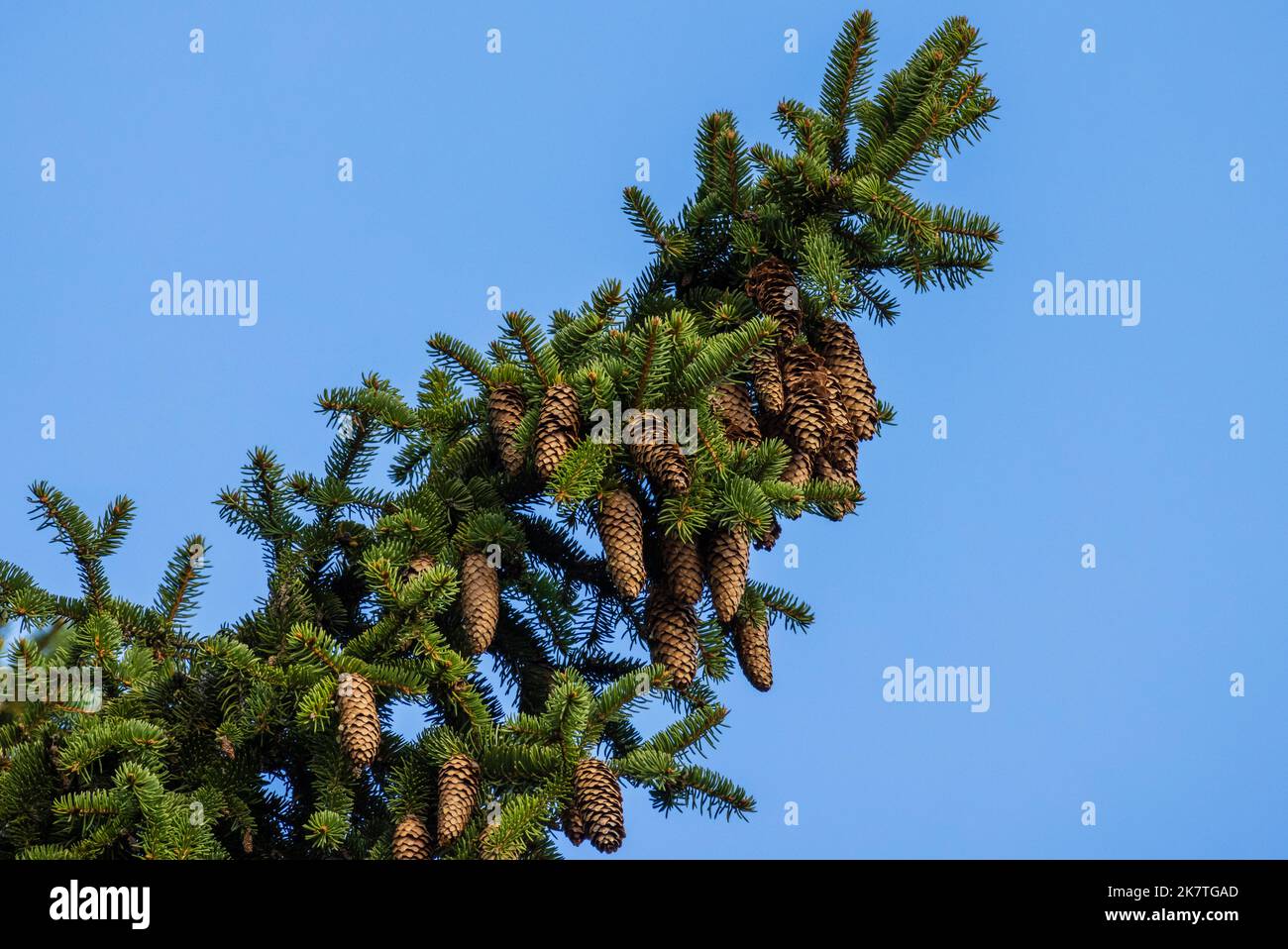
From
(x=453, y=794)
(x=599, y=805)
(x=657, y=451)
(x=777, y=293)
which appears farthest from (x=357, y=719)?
(x=777, y=293)

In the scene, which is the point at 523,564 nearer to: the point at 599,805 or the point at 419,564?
the point at 419,564

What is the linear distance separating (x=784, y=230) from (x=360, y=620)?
7.12 feet

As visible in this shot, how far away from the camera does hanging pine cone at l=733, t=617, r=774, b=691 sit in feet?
18.3

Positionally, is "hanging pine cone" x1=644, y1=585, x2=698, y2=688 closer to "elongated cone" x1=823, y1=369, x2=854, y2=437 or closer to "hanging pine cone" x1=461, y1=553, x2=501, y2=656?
"hanging pine cone" x1=461, y1=553, x2=501, y2=656

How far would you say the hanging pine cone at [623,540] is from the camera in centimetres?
523

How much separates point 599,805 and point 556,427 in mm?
1264

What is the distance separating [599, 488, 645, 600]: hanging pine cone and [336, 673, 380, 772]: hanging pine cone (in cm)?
88

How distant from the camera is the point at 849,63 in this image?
634cm

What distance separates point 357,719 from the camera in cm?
492

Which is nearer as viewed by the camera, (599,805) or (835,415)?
(599,805)

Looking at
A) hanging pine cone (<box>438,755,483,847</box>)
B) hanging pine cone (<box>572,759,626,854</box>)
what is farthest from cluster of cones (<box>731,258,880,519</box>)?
hanging pine cone (<box>438,755,483,847</box>)

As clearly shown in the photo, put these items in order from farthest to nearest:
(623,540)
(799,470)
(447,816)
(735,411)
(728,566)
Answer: (735,411) < (799,470) < (728,566) < (623,540) < (447,816)
